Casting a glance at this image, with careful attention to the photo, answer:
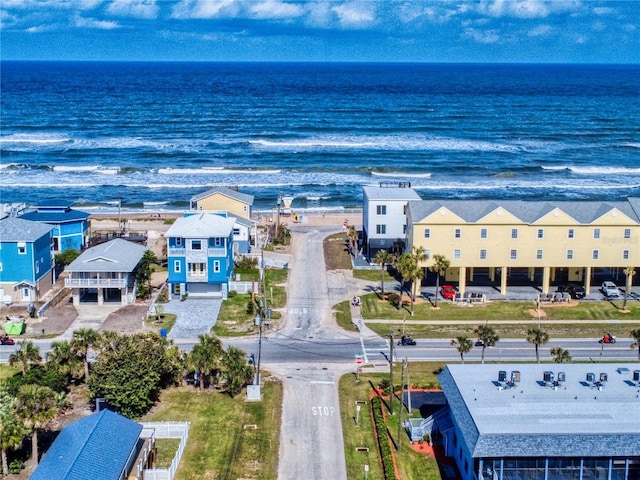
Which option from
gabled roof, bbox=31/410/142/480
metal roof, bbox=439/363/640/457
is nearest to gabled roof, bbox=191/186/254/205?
metal roof, bbox=439/363/640/457

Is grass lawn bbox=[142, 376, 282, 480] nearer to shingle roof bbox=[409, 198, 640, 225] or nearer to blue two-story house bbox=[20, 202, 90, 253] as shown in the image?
shingle roof bbox=[409, 198, 640, 225]

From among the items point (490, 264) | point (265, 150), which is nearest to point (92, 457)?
point (490, 264)

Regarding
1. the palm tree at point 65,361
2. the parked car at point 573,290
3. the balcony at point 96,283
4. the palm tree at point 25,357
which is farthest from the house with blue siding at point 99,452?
the parked car at point 573,290

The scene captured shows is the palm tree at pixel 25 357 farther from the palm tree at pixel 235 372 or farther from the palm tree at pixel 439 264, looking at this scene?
the palm tree at pixel 439 264

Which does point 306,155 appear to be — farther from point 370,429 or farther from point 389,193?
point 370,429

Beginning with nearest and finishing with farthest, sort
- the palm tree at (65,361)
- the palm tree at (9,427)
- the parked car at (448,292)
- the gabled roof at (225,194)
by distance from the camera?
1. the palm tree at (9,427)
2. the palm tree at (65,361)
3. the parked car at (448,292)
4. the gabled roof at (225,194)

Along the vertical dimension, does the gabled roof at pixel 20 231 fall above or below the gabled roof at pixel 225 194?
below
